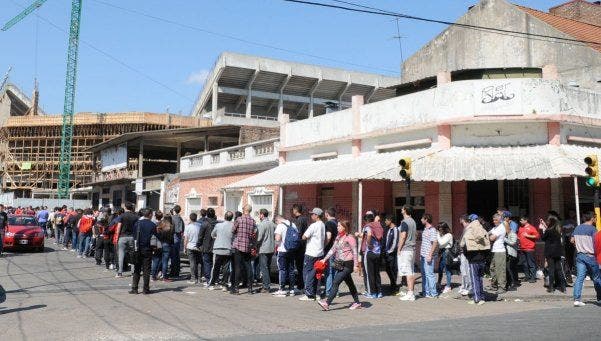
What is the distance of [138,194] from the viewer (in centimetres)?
3275

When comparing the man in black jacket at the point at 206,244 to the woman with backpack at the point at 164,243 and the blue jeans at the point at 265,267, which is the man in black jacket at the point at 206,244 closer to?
the woman with backpack at the point at 164,243

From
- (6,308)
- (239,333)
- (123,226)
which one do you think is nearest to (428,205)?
(123,226)

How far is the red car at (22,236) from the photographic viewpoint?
20.8 m

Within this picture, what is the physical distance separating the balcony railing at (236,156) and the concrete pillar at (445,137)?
8.09m

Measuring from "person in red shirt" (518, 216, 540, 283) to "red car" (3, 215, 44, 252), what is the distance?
17156mm

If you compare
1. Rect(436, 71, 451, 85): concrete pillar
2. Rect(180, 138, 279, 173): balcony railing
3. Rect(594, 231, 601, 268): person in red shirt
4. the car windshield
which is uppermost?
Rect(436, 71, 451, 85): concrete pillar

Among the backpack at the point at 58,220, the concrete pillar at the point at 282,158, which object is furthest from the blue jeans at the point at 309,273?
the backpack at the point at 58,220

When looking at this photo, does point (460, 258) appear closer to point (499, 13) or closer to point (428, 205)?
point (428, 205)

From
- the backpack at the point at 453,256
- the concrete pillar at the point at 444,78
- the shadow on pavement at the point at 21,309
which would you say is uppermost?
the concrete pillar at the point at 444,78

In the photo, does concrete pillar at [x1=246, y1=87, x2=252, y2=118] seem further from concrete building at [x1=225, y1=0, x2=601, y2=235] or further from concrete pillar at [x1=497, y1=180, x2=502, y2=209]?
concrete pillar at [x1=497, y1=180, x2=502, y2=209]

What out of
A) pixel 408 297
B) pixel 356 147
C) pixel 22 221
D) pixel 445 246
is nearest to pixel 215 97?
pixel 22 221

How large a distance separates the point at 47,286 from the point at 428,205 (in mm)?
9777

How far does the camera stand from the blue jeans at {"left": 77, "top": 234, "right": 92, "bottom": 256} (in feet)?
63.6

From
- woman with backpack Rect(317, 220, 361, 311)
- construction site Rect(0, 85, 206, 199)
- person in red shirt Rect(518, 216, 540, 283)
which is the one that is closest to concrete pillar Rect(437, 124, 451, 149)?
person in red shirt Rect(518, 216, 540, 283)
